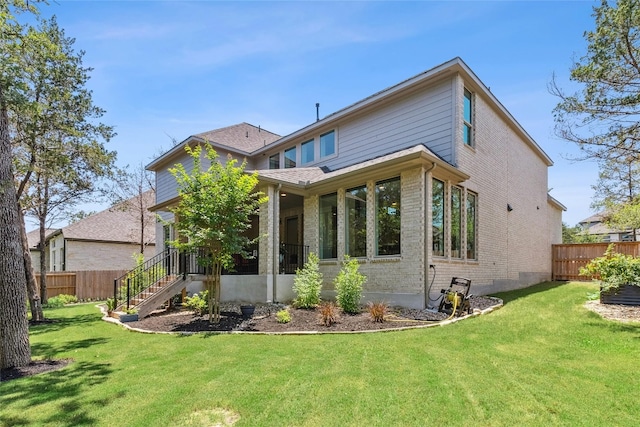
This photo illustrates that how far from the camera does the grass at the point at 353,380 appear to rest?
3.37m

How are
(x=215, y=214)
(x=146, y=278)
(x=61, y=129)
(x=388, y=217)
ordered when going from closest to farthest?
(x=215, y=214), (x=388, y=217), (x=61, y=129), (x=146, y=278)

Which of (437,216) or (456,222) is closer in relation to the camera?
(437,216)

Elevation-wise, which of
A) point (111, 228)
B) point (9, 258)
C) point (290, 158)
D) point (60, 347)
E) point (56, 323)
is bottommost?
point (56, 323)

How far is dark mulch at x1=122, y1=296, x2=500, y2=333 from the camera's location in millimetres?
7207

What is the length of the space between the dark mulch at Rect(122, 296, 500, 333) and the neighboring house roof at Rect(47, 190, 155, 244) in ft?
50.5

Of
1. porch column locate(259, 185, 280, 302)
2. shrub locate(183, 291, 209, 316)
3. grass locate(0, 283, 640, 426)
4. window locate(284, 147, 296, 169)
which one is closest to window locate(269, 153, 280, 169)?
window locate(284, 147, 296, 169)

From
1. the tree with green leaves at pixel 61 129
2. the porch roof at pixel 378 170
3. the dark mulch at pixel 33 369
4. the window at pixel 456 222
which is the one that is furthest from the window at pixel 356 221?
the tree with green leaves at pixel 61 129

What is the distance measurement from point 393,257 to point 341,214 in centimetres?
222

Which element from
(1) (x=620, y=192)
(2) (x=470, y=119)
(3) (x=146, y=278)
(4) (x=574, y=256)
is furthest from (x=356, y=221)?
(1) (x=620, y=192)

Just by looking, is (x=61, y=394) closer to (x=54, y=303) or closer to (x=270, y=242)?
(x=270, y=242)

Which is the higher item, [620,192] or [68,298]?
[620,192]

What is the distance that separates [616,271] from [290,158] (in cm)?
1107

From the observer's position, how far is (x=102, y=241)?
74.6 ft

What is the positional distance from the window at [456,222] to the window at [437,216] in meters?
0.62
